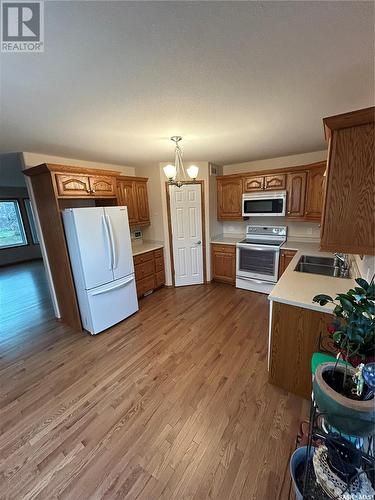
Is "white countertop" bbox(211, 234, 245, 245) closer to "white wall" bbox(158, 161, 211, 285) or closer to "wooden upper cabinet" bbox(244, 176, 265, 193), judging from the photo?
"white wall" bbox(158, 161, 211, 285)

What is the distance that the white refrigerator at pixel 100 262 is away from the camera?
2609mm

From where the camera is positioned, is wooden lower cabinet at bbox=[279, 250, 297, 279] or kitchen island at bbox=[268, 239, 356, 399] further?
wooden lower cabinet at bbox=[279, 250, 297, 279]

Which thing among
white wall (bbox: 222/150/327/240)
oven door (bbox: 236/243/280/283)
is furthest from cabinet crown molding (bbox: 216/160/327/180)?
oven door (bbox: 236/243/280/283)

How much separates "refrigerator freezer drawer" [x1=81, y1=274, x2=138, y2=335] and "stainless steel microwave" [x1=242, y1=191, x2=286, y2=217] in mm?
2519

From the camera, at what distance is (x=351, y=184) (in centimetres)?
136

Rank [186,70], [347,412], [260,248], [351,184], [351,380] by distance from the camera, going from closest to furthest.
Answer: [347,412] < [351,380] < [186,70] < [351,184] < [260,248]

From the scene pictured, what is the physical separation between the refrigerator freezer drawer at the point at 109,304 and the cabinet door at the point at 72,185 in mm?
1305

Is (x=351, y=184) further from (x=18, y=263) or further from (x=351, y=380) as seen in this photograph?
(x=18, y=263)

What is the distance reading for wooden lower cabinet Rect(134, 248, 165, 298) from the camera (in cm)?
373

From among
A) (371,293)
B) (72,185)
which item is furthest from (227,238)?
(371,293)

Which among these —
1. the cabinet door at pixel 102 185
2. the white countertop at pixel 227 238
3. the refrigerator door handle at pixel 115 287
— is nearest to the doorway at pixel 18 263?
the cabinet door at pixel 102 185

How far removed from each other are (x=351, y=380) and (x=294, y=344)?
92cm

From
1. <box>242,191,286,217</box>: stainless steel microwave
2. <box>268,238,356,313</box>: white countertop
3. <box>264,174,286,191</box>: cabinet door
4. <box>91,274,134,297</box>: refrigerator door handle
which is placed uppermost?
<box>264,174,286,191</box>: cabinet door

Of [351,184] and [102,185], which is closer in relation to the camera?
[351,184]
